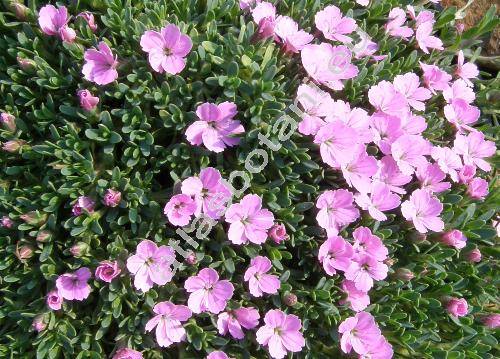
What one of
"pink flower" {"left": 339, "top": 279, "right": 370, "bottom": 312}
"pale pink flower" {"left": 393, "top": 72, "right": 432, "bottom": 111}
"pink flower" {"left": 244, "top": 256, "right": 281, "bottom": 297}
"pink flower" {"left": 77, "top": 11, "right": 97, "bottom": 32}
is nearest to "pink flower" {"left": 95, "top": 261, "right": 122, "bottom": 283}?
"pink flower" {"left": 244, "top": 256, "right": 281, "bottom": 297}

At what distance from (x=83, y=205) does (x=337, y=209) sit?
1089 mm

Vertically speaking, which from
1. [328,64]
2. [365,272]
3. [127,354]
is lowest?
[127,354]

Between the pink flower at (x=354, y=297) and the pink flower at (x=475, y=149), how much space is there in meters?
0.90

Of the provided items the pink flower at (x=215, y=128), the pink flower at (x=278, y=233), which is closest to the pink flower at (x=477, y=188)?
the pink flower at (x=278, y=233)

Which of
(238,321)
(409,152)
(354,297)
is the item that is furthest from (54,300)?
(409,152)

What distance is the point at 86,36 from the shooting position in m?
2.71

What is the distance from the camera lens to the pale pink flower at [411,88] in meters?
2.91

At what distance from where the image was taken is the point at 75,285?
249cm

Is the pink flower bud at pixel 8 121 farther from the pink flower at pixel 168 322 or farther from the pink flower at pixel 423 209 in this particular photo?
the pink flower at pixel 423 209

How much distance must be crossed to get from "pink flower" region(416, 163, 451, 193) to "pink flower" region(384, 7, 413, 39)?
29.4 inches

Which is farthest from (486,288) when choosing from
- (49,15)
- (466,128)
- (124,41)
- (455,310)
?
(49,15)

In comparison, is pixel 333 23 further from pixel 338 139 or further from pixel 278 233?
pixel 278 233

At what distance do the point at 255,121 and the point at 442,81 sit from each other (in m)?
1.11

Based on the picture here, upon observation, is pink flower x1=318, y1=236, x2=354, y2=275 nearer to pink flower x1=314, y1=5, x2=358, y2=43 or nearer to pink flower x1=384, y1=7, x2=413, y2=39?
pink flower x1=314, y1=5, x2=358, y2=43
